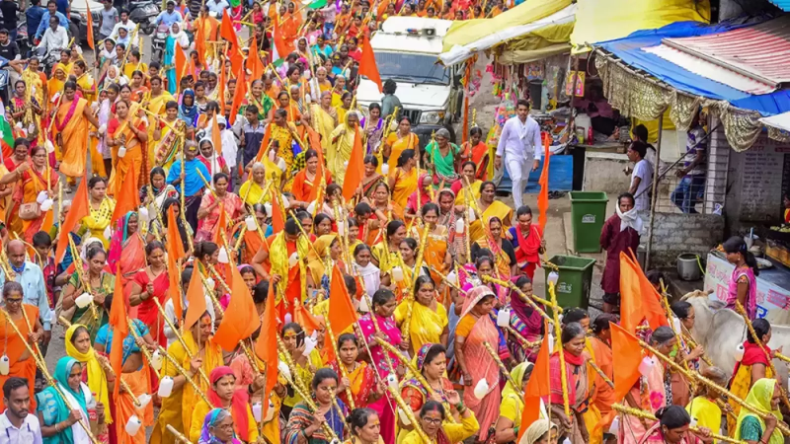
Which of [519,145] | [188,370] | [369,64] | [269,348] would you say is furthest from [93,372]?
[369,64]

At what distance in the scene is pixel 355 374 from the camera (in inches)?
301

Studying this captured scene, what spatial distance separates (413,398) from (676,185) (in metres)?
7.57

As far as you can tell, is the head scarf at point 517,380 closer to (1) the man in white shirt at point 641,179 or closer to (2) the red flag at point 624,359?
(2) the red flag at point 624,359

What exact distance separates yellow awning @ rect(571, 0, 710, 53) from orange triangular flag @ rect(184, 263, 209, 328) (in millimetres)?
6046

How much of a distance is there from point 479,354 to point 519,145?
6.09 m

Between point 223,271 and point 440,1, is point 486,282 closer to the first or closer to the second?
point 223,271

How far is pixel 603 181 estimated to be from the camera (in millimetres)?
15875

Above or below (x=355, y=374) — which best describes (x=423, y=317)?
above

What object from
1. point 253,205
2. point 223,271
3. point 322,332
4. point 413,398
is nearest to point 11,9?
point 253,205

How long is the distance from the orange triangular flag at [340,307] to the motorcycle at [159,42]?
45.3 ft

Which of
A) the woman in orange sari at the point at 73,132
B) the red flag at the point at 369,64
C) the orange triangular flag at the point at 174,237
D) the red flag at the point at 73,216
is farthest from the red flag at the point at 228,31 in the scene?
the orange triangular flag at the point at 174,237

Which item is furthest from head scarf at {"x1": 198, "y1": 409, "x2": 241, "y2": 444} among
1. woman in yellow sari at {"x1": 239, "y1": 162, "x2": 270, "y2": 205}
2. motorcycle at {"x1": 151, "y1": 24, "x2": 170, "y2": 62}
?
motorcycle at {"x1": 151, "y1": 24, "x2": 170, "y2": 62}

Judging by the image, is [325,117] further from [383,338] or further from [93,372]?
[93,372]

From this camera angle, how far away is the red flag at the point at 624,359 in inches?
302
